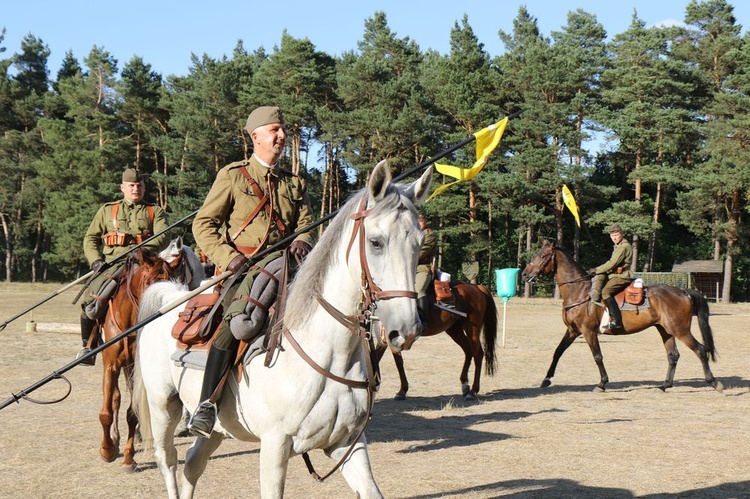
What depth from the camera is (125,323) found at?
9.12 m

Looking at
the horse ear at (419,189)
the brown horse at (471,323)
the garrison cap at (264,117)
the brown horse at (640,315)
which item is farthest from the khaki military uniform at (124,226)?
the brown horse at (640,315)

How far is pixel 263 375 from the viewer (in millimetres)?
4895

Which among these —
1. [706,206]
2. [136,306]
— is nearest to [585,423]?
[136,306]

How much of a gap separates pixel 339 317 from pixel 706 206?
51835 millimetres

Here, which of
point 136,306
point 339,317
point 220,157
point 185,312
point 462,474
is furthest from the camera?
point 220,157

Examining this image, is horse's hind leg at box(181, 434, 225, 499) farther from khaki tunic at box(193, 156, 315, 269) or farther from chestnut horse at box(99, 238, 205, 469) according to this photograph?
chestnut horse at box(99, 238, 205, 469)

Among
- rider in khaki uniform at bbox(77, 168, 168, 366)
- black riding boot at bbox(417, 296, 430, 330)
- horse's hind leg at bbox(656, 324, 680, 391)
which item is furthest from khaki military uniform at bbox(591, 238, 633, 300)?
rider in khaki uniform at bbox(77, 168, 168, 366)

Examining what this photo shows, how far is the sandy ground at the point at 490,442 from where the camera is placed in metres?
7.63

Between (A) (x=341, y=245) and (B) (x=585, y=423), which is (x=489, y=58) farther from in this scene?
(A) (x=341, y=245)

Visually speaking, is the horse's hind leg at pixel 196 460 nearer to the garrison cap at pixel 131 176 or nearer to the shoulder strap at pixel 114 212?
the shoulder strap at pixel 114 212

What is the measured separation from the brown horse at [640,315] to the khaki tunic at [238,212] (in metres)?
10.6

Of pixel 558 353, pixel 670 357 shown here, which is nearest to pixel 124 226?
pixel 558 353

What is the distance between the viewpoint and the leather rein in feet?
14.2

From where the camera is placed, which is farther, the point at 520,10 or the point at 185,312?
the point at 520,10
